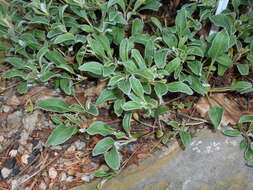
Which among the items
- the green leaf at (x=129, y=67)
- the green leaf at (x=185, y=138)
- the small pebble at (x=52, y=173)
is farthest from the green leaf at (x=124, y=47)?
the small pebble at (x=52, y=173)

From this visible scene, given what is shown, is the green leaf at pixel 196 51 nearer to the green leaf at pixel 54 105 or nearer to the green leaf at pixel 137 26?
the green leaf at pixel 137 26

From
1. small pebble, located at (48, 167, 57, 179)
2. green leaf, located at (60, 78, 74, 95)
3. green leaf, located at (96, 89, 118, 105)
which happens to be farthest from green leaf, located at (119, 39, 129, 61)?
small pebble, located at (48, 167, 57, 179)

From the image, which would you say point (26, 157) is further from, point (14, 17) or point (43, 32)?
point (14, 17)

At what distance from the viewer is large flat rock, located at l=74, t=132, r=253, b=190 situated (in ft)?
5.32

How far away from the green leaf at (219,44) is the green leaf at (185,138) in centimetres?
46

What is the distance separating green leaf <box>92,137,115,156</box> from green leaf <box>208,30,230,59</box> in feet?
2.43

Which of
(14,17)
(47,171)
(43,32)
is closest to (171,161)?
(47,171)

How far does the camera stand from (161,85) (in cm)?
157

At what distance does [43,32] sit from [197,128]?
119cm

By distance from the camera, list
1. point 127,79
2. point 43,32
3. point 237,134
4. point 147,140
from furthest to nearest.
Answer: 1. point 43,32
2. point 147,140
3. point 237,134
4. point 127,79

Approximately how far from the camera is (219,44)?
163 centimetres

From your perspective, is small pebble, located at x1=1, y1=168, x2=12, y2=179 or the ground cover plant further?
small pebble, located at x1=1, y1=168, x2=12, y2=179

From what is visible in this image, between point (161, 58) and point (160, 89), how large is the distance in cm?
17

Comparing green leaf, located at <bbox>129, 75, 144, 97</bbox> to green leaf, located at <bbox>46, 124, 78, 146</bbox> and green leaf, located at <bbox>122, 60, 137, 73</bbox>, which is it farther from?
green leaf, located at <bbox>46, 124, 78, 146</bbox>
